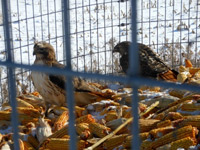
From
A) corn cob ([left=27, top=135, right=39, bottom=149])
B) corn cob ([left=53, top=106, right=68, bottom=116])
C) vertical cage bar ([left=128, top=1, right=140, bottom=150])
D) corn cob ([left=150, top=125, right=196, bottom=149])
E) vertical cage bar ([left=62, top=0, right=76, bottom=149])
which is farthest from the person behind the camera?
corn cob ([left=53, top=106, right=68, bottom=116])

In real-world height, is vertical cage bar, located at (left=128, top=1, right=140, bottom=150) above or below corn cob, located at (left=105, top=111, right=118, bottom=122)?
above

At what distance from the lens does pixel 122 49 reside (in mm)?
6332

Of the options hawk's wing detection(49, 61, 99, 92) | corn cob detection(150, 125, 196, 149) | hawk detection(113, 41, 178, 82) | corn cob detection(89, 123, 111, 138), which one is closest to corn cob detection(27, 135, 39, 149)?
corn cob detection(89, 123, 111, 138)

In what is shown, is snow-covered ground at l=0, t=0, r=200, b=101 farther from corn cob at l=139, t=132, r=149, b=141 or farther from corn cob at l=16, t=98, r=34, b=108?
corn cob at l=139, t=132, r=149, b=141

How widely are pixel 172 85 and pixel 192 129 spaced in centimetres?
221

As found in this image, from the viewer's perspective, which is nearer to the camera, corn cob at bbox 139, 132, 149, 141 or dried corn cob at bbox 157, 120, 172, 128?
corn cob at bbox 139, 132, 149, 141

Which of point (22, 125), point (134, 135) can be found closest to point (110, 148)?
point (22, 125)

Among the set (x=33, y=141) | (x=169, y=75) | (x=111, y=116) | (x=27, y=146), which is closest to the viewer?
(x=27, y=146)

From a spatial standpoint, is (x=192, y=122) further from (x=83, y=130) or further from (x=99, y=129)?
(x=83, y=130)

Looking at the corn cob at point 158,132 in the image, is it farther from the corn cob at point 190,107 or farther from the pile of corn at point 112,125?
the corn cob at point 190,107

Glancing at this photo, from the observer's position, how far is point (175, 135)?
11.0 ft

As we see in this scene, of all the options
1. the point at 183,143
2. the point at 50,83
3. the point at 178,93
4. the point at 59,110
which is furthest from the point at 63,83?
the point at 183,143

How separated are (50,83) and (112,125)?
1.37m

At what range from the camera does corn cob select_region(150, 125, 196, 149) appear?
10.9ft
